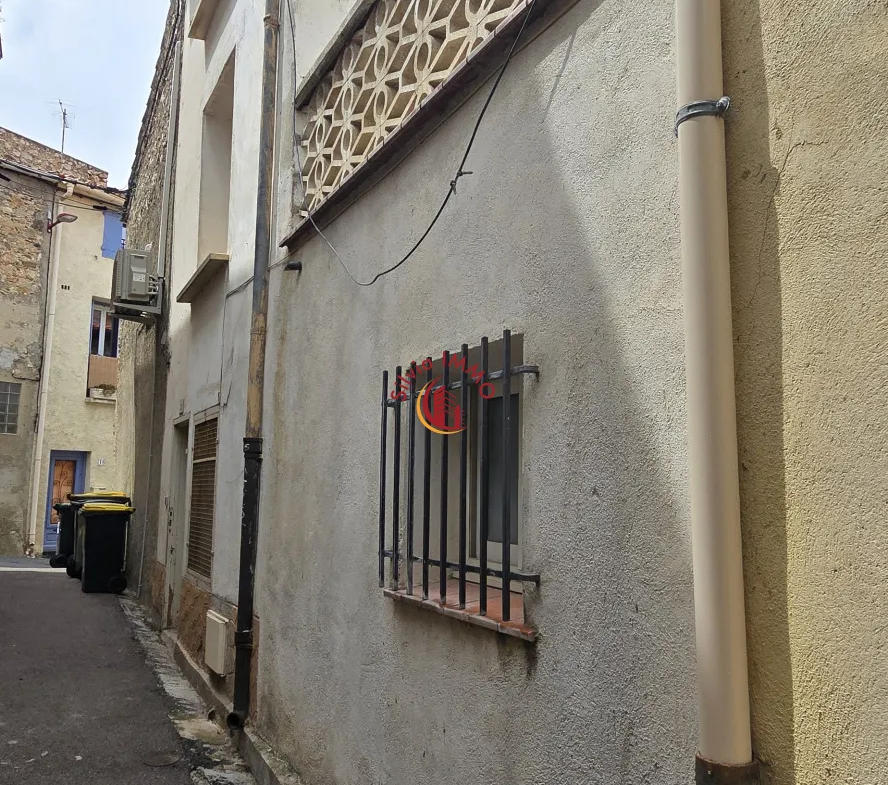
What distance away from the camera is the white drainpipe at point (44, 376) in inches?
778

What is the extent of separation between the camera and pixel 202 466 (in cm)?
798

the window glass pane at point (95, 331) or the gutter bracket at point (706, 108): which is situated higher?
the window glass pane at point (95, 331)

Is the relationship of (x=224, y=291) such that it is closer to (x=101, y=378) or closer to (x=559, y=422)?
(x=559, y=422)

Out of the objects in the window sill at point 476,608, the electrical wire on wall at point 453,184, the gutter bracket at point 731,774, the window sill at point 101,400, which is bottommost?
the gutter bracket at point 731,774

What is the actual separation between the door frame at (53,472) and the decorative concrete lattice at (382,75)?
1739 cm

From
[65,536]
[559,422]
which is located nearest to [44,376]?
→ [65,536]

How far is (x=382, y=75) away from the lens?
410cm

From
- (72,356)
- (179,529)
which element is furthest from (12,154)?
(179,529)

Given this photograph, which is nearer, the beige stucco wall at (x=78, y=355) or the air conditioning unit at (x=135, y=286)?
the air conditioning unit at (x=135, y=286)

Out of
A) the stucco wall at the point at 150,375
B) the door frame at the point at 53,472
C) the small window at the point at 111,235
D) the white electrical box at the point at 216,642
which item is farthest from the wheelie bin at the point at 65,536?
the white electrical box at the point at 216,642

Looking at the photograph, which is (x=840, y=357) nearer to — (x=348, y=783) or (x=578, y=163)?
(x=578, y=163)

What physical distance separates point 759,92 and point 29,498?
20788 millimetres

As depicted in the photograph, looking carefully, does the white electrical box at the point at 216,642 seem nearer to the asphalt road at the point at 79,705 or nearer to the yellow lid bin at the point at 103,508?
the asphalt road at the point at 79,705

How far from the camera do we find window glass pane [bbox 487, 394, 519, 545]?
3015 millimetres
